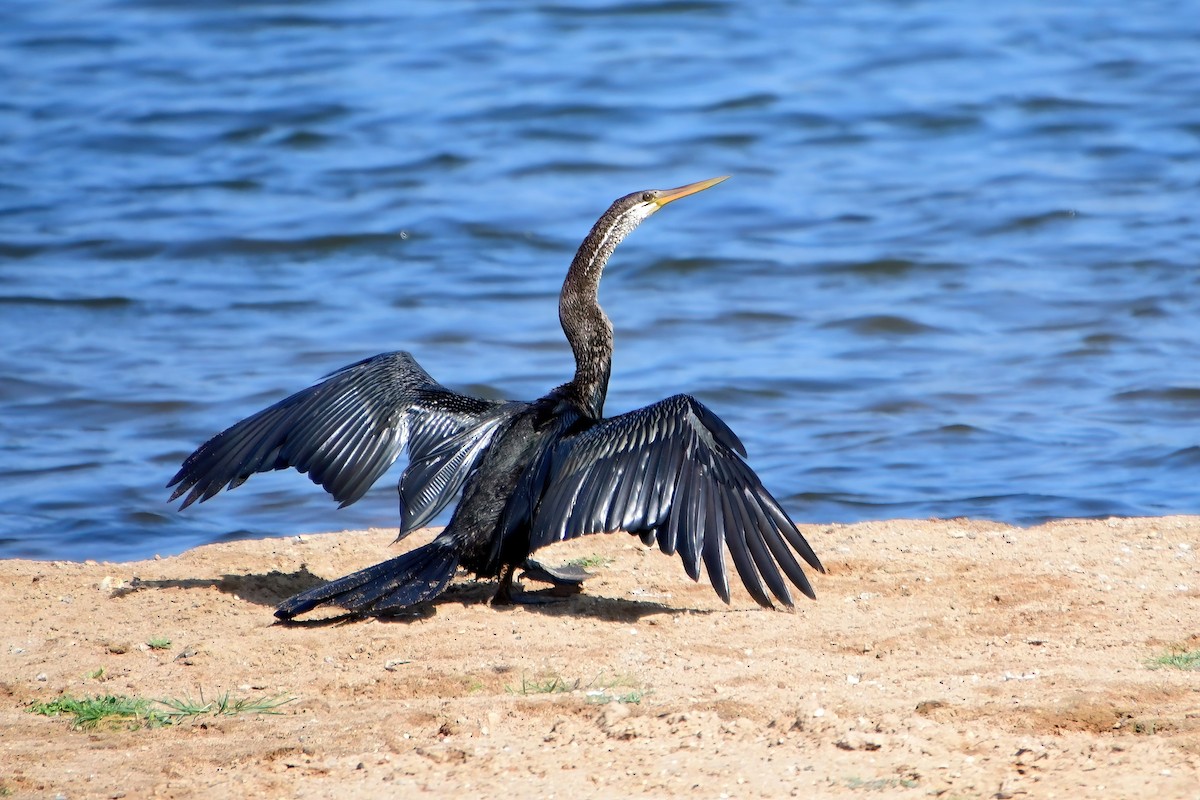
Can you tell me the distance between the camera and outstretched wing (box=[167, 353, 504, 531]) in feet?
22.1

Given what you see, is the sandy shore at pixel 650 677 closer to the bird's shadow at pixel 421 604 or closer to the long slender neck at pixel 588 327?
the bird's shadow at pixel 421 604

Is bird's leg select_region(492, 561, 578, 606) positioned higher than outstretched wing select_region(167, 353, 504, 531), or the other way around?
outstretched wing select_region(167, 353, 504, 531)

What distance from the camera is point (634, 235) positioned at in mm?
15836

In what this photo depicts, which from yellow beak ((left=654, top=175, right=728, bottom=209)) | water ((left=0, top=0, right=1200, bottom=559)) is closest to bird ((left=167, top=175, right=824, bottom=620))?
yellow beak ((left=654, top=175, right=728, bottom=209))

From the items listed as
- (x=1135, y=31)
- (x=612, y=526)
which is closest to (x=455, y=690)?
(x=612, y=526)

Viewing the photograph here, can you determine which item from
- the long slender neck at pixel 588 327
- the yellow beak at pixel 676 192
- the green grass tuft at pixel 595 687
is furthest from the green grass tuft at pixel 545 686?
the yellow beak at pixel 676 192

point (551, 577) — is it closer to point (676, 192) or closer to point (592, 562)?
point (592, 562)

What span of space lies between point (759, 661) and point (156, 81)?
1772cm

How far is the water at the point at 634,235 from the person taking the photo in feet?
32.4

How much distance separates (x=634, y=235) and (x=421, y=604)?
9.81 metres

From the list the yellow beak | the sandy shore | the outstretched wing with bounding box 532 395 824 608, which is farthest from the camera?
the yellow beak

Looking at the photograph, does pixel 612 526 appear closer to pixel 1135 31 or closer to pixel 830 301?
pixel 830 301

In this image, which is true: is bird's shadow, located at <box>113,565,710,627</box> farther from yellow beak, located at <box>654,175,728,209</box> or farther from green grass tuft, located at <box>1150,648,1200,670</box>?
yellow beak, located at <box>654,175,728,209</box>

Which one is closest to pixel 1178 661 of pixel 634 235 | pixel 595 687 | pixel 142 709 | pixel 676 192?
pixel 595 687
